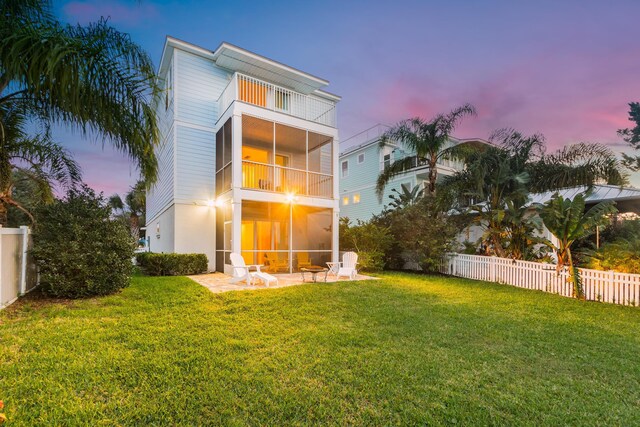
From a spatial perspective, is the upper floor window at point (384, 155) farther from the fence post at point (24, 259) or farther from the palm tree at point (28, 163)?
the fence post at point (24, 259)

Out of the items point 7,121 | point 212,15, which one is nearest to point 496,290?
point 212,15

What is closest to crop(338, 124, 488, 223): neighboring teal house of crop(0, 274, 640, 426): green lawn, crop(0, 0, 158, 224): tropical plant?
crop(0, 274, 640, 426): green lawn

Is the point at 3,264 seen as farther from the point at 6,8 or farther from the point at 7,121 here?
the point at 6,8

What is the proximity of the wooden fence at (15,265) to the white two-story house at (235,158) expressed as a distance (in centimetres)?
531

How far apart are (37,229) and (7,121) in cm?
247

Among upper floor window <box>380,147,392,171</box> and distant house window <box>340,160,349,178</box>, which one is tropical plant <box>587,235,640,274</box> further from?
distant house window <box>340,160,349,178</box>

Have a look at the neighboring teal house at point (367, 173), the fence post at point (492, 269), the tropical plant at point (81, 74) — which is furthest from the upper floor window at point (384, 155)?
the tropical plant at point (81, 74)

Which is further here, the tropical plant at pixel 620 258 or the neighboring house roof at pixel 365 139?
the neighboring house roof at pixel 365 139

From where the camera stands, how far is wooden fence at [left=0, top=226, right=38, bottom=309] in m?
5.56

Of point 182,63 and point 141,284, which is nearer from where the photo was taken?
point 141,284

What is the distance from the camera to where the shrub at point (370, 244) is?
43.5 ft

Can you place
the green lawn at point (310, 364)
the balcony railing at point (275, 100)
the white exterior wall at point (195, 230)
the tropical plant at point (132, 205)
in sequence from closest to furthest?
1. the green lawn at point (310, 364)
2. the white exterior wall at point (195, 230)
3. the balcony railing at point (275, 100)
4. the tropical plant at point (132, 205)

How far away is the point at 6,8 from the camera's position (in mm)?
3854

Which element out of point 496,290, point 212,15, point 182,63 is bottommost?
point 496,290
